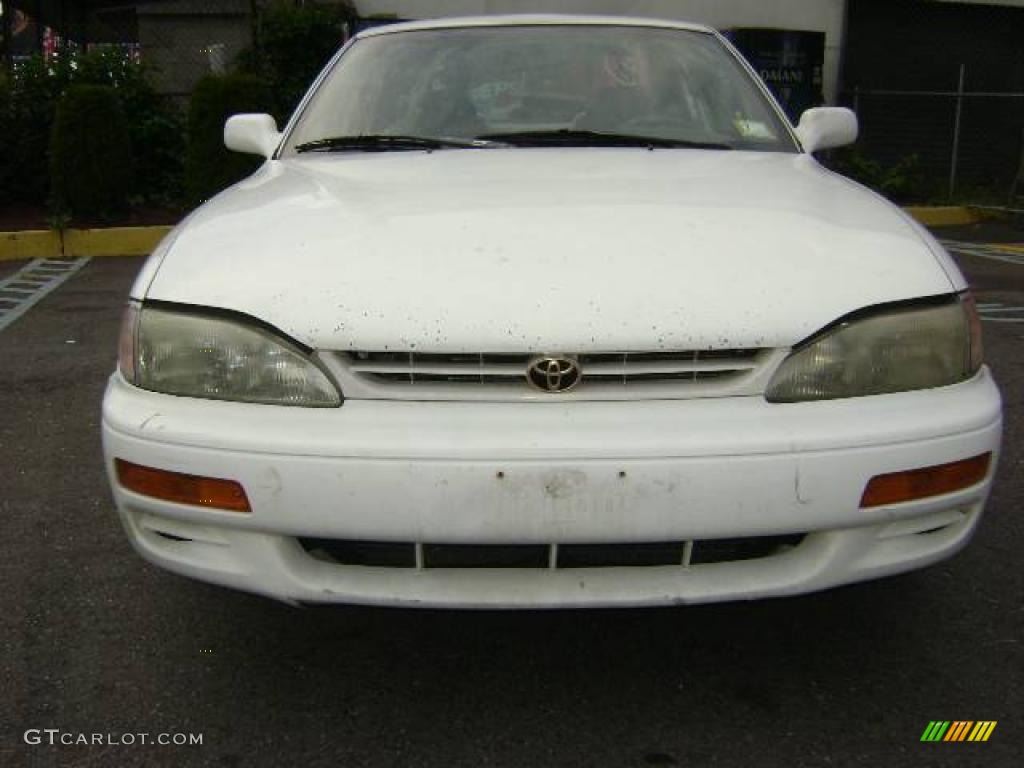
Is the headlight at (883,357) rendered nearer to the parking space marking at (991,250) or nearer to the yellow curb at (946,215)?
the parking space marking at (991,250)

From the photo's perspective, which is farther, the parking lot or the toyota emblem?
the parking lot

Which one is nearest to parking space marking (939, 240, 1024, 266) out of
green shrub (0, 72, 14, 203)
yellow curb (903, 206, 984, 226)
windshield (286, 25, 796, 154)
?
yellow curb (903, 206, 984, 226)

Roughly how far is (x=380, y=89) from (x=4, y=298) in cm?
481

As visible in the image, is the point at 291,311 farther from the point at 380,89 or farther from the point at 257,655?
the point at 380,89

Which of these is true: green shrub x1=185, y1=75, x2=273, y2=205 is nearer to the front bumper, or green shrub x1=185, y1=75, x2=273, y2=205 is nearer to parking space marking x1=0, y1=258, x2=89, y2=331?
parking space marking x1=0, y1=258, x2=89, y2=331

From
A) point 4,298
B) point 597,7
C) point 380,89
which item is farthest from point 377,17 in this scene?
point 380,89

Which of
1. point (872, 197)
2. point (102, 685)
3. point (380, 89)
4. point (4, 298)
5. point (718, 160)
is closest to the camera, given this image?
point (102, 685)

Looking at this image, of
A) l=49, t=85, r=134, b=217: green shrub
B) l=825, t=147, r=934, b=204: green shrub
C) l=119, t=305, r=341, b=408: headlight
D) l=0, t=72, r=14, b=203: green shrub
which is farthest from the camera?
l=825, t=147, r=934, b=204: green shrub

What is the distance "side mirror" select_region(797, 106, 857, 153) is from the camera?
131 inches

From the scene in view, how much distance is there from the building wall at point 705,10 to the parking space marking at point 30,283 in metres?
4.58

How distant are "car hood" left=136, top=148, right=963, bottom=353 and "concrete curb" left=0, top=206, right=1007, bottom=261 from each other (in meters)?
7.24

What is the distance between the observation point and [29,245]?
30.1 feet

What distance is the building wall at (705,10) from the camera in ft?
→ 38.5

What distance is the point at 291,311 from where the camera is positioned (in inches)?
79.8
